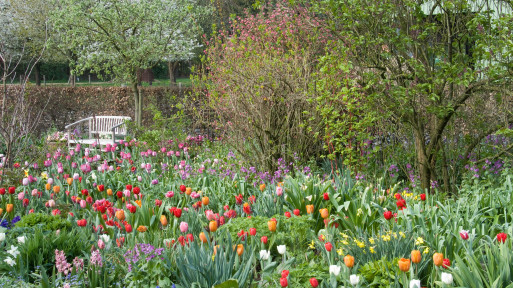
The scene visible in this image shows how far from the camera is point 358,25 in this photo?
495 cm

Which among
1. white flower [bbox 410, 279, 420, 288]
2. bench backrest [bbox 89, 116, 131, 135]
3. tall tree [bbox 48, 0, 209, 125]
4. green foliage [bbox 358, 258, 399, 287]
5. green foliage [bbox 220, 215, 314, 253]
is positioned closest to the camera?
white flower [bbox 410, 279, 420, 288]

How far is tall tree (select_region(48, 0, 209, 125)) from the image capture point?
36.7 feet

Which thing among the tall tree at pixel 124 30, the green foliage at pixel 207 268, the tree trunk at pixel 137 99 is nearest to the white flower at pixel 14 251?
the green foliage at pixel 207 268

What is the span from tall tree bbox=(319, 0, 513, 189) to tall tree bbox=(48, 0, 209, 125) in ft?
20.9

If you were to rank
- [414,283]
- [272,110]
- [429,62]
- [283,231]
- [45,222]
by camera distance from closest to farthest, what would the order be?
[414,283], [283,231], [45,222], [429,62], [272,110]

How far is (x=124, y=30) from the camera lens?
38.1 feet

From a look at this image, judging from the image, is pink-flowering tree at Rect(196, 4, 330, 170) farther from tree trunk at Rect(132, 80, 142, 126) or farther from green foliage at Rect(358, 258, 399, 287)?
tree trunk at Rect(132, 80, 142, 126)

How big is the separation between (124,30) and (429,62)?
8039 mm

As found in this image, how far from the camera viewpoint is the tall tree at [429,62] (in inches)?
183

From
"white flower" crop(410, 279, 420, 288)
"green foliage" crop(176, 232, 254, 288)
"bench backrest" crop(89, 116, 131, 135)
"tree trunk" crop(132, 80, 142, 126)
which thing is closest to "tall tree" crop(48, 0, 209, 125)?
"tree trunk" crop(132, 80, 142, 126)

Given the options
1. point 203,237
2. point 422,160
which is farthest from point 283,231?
point 422,160

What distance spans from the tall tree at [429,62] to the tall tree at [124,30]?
6.38m

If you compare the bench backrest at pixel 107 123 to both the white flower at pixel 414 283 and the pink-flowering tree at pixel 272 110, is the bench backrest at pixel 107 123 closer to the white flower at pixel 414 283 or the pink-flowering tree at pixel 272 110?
the pink-flowering tree at pixel 272 110

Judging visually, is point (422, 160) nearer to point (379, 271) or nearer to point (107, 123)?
point (379, 271)
